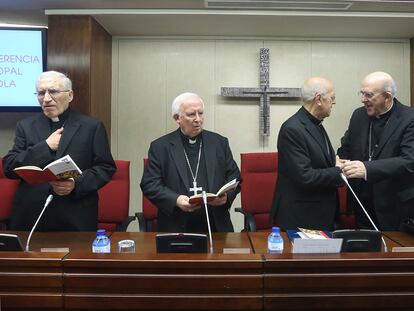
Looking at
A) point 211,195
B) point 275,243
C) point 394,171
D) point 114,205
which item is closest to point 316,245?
point 275,243

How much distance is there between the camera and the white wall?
443 cm

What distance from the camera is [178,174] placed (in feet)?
8.41

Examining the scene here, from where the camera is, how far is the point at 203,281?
1601mm

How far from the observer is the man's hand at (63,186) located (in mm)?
2285

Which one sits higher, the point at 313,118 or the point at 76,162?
the point at 313,118

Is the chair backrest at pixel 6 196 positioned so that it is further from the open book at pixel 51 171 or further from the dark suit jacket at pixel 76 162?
Answer: the open book at pixel 51 171

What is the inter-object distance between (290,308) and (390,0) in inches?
108

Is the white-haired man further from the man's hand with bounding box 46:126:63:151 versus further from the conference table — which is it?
the conference table

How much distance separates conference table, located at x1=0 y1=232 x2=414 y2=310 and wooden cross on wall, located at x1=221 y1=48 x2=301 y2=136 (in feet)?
9.36

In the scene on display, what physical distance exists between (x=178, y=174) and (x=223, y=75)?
2112 millimetres

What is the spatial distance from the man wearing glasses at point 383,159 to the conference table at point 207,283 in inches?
36.5

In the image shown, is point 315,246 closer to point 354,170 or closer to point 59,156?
point 354,170

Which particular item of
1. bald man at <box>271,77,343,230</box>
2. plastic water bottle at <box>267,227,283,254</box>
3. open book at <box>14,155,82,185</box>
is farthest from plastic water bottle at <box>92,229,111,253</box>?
bald man at <box>271,77,343,230</box>

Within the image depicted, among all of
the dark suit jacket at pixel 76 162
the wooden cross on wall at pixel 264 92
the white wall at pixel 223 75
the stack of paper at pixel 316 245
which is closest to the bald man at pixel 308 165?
the stack of paper at pixel 316 245
